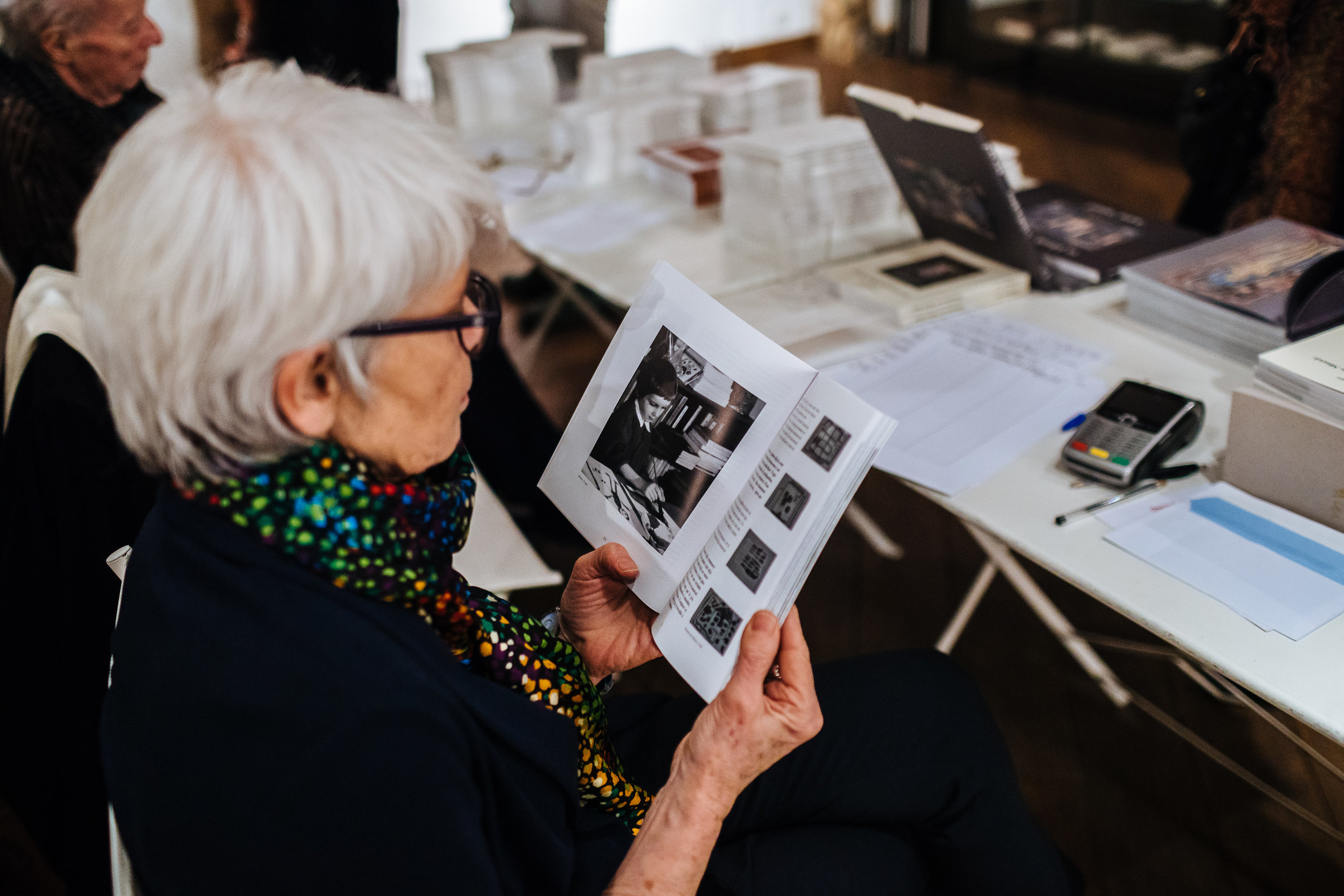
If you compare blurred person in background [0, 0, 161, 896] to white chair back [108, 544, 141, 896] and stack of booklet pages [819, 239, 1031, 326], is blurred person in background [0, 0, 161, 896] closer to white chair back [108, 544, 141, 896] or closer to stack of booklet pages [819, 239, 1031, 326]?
white chair back [108, 544, 141, 896]

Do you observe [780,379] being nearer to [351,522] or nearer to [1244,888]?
[351,522]

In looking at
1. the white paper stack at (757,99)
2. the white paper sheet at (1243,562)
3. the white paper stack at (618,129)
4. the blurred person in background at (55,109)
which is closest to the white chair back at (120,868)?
the white paper sheet at (1243,562)

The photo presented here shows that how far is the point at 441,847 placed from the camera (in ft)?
2.46

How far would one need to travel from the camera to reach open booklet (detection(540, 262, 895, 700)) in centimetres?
85

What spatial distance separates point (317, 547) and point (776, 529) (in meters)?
0.39

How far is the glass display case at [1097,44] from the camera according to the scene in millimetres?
4938

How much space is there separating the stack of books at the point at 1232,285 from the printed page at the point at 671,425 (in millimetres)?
930

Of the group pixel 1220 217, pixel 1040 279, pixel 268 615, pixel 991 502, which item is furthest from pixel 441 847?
pixel 1220 217

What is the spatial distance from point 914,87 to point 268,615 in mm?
6119

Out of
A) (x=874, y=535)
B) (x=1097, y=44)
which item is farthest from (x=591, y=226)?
(x=1097, y=44)

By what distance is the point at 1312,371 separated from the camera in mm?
1100

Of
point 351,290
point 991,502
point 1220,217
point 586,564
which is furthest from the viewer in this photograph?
point 1220,217

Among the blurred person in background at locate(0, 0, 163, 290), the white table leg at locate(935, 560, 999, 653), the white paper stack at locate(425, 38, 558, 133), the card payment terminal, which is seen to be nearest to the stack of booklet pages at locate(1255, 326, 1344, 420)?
the card payment terminal

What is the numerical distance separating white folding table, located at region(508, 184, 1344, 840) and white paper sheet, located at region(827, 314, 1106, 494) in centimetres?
3
